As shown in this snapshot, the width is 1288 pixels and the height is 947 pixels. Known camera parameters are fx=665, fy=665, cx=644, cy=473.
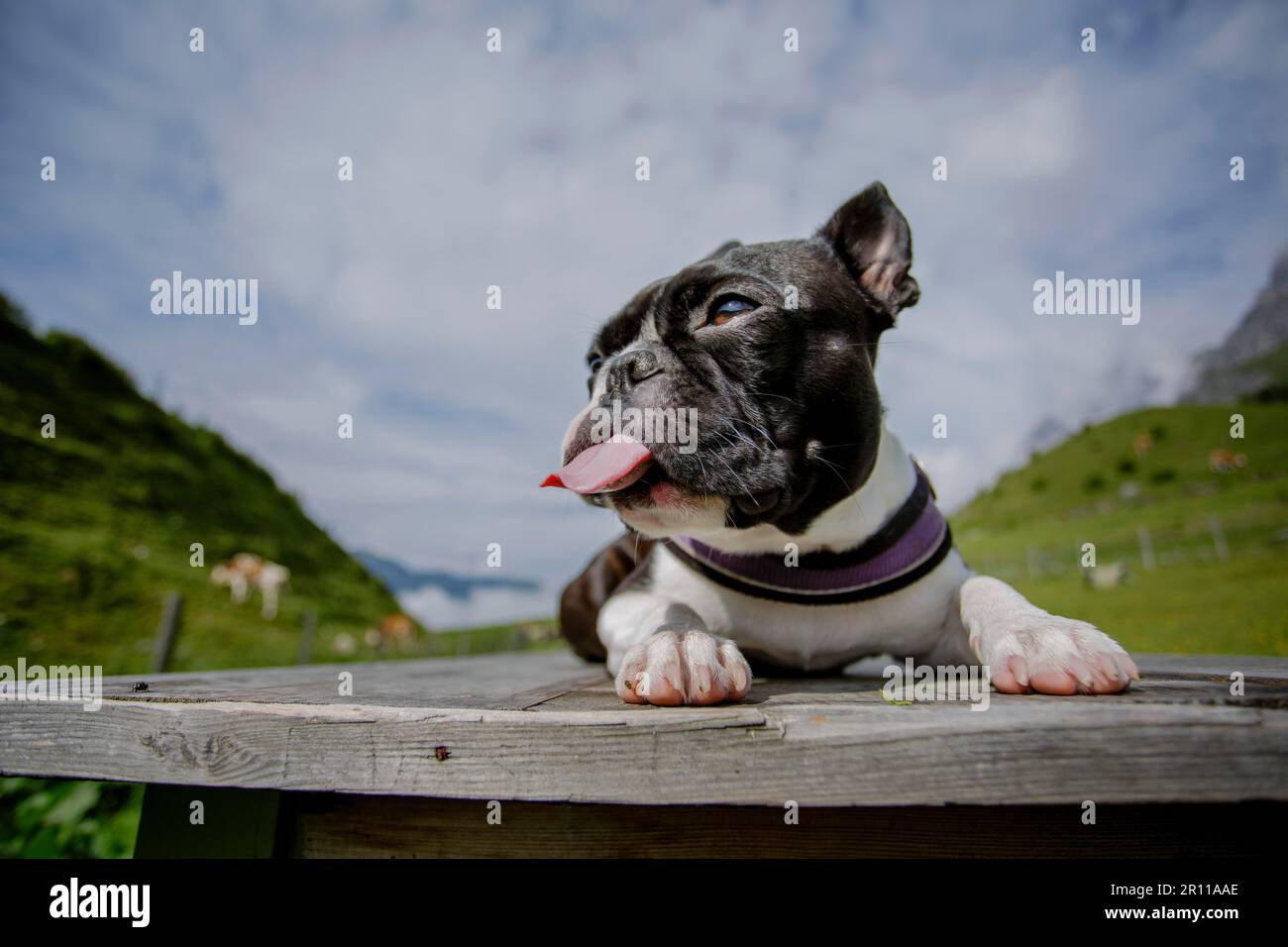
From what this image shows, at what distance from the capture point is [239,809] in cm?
157

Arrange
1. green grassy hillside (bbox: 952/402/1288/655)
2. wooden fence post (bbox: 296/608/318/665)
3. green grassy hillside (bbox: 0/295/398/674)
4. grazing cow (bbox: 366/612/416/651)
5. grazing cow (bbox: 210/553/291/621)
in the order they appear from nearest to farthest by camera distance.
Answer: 1. green grassy hillside (bbox: 952/402/1288/655)
2. green grassy hillside (bbox: 0/295/398/674)
3. wooden fence post (bbox: 296/608/318/665)
4. grazing cow (bbox: 210/553/291/621)
5. grazing cow (bbox: 366/612/416/651)

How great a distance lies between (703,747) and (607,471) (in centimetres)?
89

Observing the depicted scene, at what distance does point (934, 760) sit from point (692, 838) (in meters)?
0.56

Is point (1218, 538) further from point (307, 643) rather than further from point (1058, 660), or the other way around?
point (307, 643)

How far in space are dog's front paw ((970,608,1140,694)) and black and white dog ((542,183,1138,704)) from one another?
0.03 metres

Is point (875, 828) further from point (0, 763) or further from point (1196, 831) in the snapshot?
point (0, 763)

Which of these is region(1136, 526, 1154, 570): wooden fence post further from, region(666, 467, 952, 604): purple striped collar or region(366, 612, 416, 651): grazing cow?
region(366, 612, 416, 651): grazing cow

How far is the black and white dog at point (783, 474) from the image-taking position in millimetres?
1969

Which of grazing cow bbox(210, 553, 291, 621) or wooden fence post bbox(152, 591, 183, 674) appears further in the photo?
grazing cow bbox(210, 553, 291, 621)

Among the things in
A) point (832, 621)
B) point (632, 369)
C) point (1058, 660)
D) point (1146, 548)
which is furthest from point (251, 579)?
point (1146, 548)

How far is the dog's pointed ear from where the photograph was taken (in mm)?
2639

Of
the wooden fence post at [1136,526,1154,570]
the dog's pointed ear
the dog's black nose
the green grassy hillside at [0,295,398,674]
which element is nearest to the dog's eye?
the dog's black nose

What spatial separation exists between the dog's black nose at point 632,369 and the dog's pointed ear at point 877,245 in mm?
1090

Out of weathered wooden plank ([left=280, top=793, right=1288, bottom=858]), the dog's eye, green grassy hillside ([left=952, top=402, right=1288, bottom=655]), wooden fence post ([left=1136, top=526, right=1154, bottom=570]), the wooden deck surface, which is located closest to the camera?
the wooden deck surface
